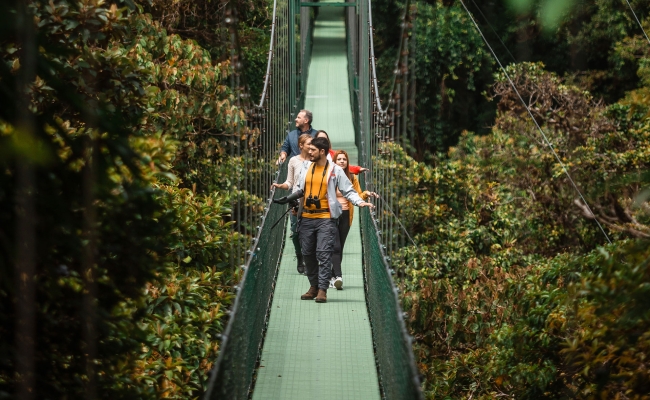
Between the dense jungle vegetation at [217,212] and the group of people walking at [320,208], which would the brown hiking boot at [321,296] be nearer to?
the group of people walking at [320,208]

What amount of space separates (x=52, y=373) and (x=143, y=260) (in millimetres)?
377

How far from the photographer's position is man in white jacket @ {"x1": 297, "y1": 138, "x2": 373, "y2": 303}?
563cm

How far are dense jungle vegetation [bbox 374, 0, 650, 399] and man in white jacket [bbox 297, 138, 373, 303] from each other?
1.11 meters

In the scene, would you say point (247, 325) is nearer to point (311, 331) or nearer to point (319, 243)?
point (311, 331)

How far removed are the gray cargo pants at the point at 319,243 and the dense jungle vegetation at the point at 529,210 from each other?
3.49 ft

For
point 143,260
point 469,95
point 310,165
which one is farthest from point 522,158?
point 143,260

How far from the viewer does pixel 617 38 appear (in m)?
14.6

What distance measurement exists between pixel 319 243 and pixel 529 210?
5348 millimetres

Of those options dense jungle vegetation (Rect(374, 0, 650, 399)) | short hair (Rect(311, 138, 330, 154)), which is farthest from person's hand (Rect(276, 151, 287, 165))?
short hair (Rect(311, 138, 330, 154))

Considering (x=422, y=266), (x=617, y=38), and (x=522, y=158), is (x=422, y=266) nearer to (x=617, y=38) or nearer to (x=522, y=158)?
(x=522, y=158)

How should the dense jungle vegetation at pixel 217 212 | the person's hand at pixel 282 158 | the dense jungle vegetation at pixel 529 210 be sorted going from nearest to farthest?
1. the dense jungle vegetation at pixel 217 212
2. the dense jungle vegetation at pixel 529 210
3. the person's hand at pixel 282 158

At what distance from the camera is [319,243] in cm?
569

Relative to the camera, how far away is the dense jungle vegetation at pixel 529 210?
9.64ft

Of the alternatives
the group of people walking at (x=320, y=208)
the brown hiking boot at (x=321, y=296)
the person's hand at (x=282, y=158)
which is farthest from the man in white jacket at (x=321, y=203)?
the person's hand at (x=282, y=158)
